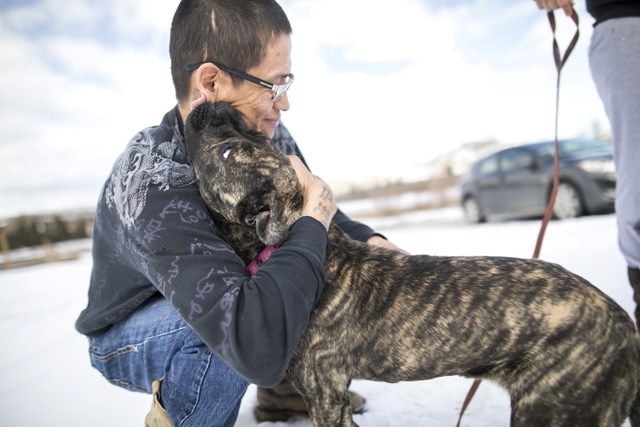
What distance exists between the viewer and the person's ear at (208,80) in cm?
222

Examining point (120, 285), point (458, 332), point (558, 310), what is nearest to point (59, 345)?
point (120, 285)

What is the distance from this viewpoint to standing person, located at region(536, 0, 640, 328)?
2.65 metres

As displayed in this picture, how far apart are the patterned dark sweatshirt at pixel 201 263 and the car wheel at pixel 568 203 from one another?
8.96 meters

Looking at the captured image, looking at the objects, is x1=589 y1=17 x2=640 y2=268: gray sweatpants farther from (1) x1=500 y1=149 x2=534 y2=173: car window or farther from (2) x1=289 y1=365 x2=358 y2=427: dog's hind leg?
(1) x1=500 y1=149 x2=534 y2=173: car window

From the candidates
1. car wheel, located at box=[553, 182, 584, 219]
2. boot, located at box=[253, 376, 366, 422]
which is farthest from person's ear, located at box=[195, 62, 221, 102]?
car wheel, located at box=[553, 182, 584, 219]

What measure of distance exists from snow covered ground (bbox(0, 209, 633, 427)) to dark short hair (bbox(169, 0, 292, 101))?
7.28ft

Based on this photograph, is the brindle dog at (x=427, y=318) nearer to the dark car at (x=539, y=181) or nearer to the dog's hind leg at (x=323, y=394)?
the dog's hind leg at (x=323, y=394)

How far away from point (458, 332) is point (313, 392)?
68cm

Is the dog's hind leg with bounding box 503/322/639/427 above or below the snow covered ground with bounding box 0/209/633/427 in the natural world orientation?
above

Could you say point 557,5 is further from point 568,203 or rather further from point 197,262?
point 568,203

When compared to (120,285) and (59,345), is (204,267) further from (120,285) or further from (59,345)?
(59,345)

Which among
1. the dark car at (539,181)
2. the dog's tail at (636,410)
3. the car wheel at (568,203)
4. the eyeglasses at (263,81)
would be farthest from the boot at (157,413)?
the car wheel at (568,203)

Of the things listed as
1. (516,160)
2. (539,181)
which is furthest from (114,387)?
(516,160)

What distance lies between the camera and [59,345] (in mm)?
4938
